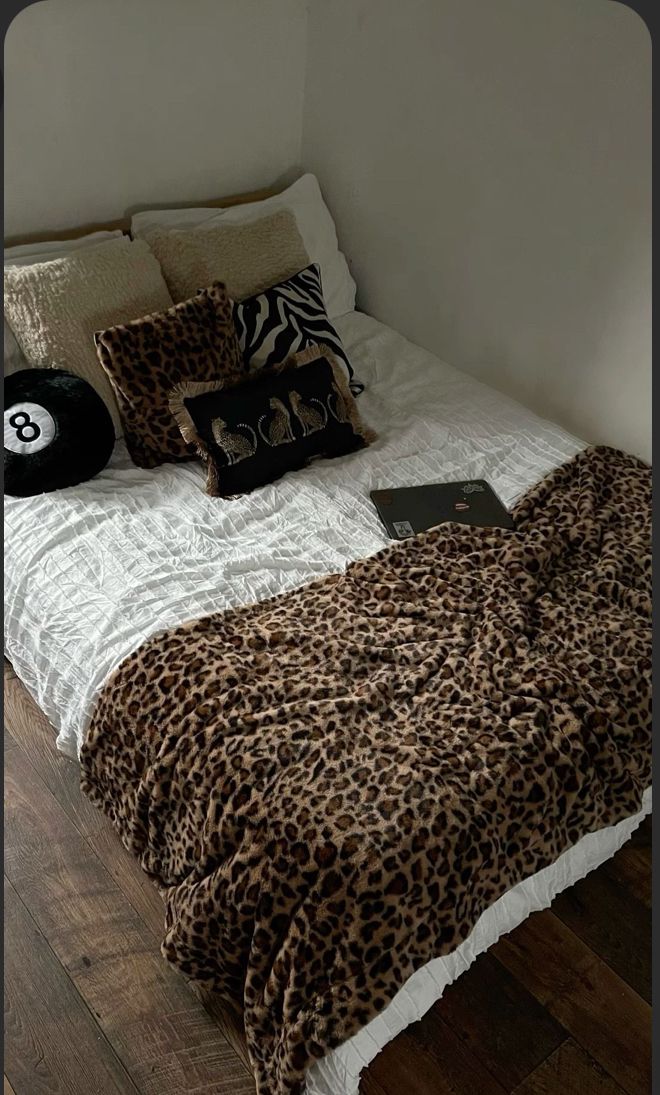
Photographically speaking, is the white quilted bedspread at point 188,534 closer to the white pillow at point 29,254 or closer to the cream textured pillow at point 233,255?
the white pillow at point 29,254

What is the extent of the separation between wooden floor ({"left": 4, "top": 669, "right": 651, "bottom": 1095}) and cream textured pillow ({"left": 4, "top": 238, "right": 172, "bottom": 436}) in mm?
1051

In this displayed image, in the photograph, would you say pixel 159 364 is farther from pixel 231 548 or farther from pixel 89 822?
pixel 89 822

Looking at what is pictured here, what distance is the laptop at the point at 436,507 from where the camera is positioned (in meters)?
2.11

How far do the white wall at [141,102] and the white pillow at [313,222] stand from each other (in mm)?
116

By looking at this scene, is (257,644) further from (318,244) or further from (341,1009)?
(318,244)

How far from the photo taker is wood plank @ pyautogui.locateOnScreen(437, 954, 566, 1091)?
5.16 feet

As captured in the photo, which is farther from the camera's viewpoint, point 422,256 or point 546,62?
point 422,256

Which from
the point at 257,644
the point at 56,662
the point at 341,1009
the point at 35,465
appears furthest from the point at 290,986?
the point at 35,465

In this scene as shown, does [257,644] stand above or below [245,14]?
below

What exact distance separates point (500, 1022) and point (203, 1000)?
1.76 feet

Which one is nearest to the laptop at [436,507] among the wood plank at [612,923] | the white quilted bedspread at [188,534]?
the white quilted bedspread at [188,534]

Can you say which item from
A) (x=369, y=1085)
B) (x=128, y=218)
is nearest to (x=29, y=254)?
(x=128, y=218)

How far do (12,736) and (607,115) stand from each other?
6.75 ft

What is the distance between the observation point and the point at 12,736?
2.07 meters
